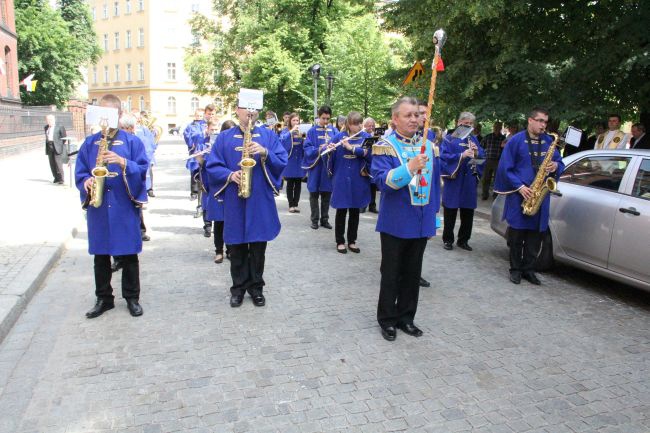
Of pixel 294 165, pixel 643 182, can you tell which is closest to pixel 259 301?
pixel 643 182

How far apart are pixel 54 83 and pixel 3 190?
3798cm

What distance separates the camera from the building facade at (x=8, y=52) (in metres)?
31.3

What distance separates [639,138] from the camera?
33.2 ft

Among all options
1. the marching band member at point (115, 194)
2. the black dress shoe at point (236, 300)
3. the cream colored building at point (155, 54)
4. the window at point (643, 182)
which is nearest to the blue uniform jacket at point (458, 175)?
the window at point (643, 182)

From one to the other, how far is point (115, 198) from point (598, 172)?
5.53 meters

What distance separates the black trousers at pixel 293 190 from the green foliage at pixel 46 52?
39.6m

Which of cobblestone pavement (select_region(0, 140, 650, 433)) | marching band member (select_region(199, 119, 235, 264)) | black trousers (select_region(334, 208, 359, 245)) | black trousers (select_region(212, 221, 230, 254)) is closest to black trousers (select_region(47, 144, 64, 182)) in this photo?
marching band member (select_region(199, 119, 235, 264))

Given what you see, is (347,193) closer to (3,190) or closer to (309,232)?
(309,232)

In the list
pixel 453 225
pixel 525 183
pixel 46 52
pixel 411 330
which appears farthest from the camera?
pixel 46 52

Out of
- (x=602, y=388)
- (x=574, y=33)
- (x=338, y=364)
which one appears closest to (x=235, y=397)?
(x=338, y=364)

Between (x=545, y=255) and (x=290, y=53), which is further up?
(x=290, y=53)

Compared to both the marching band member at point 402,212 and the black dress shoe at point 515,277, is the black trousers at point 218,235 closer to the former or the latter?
the marching band member at point 402,212

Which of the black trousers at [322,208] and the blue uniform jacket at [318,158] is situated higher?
the blue uniform jacket at [318,158]

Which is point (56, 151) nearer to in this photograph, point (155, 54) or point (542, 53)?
point (542, 53)
